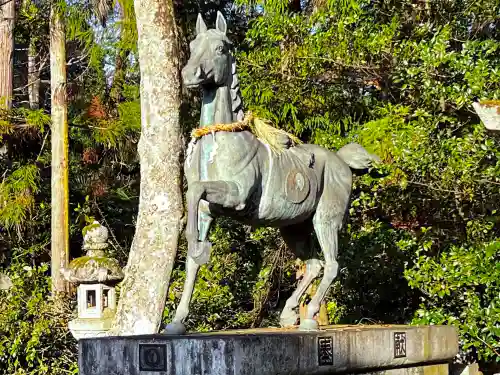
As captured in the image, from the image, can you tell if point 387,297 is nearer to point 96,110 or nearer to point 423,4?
point 423,4

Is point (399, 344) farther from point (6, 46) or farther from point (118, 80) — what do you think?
point (6, 46)

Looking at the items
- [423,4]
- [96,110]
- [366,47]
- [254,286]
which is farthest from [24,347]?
[423,4]

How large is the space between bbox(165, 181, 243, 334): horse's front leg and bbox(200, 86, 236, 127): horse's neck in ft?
1.54

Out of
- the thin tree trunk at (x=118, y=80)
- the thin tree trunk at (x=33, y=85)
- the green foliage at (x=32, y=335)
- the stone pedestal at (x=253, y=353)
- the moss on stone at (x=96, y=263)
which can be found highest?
the thin tree trunk at (x=33, y=85)

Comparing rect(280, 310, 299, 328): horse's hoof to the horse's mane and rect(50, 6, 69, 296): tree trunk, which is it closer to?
the horse's mane

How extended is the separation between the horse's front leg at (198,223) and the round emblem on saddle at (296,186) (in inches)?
22.1

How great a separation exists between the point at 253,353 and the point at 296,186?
1.43 m

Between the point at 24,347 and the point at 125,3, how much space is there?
14.2ft

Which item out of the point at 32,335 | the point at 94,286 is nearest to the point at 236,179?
the point at 94,286

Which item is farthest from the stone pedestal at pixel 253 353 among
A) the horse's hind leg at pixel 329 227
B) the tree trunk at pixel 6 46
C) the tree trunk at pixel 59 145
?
the tree trunk at pixel 6 46

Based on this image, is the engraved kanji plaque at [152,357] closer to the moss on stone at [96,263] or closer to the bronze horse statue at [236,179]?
the bronze horse statue at [236,179]

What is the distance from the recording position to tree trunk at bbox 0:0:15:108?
41.5 feet

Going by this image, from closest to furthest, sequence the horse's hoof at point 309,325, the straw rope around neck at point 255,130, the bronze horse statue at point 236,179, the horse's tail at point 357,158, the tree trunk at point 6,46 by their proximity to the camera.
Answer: the bronze horse statue at point 236,179 → the straw rope around neck at point 255,130 → the horse's hoof at point 309,325 → the horse's tail at point 357,158 → the tree trunk at point 6,46

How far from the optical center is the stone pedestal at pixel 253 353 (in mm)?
4535
